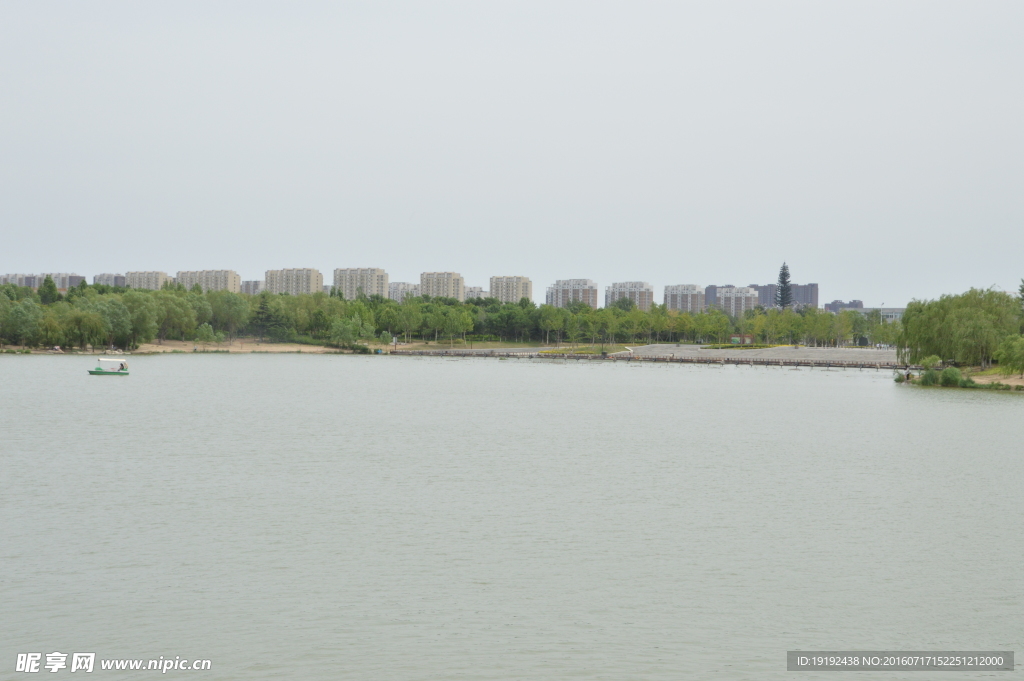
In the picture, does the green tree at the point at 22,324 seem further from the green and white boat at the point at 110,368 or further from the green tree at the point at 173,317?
the green and white boat at the point at 110,368

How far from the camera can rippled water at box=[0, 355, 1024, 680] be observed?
40.5ft

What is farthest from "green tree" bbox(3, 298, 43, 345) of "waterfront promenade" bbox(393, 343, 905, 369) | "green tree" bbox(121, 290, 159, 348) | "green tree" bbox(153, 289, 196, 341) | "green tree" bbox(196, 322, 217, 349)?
"waterfront promenade" bbox(393, 343, 905, 369)

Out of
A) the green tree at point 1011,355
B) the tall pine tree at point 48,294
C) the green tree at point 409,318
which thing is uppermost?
the tall pine tree at point 48,294

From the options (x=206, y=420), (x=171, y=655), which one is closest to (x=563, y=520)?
(x=171, y=655)

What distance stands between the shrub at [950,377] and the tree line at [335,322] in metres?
39.8

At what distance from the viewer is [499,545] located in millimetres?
17906

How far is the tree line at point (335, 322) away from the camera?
105 m

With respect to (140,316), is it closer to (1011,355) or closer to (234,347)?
(234,347)

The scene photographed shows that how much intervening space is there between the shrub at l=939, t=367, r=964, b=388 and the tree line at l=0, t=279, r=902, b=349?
131ft

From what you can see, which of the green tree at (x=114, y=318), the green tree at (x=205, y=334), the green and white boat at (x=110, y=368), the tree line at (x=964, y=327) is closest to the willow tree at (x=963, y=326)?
the tree line at (x=964, y=327)

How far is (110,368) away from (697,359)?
2982 inches

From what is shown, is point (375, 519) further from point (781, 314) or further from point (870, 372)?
A: point (781, 314)

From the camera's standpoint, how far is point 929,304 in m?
75.1

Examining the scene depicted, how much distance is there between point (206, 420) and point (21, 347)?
250 feet
